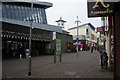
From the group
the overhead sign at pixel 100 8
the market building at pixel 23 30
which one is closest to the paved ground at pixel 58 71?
the overhead sign at pixel 100 8

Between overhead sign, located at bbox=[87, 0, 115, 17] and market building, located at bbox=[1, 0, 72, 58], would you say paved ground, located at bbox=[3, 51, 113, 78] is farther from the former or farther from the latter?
market building, located at bbox=[1, 0, 72, 58]

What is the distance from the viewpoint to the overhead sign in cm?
545

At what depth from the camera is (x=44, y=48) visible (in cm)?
2848

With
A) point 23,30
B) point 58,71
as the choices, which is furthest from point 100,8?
point 23,30

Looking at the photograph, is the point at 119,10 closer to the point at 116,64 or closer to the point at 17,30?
the point at 116,64

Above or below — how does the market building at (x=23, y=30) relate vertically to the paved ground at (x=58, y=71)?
above

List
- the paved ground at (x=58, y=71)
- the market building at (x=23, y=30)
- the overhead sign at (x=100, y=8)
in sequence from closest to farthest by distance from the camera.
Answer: the overhead sign at (x=100, y=8), the paved ground at (x=58, y=71), the market building at (x=23, y=30)

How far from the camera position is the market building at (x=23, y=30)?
778 inches

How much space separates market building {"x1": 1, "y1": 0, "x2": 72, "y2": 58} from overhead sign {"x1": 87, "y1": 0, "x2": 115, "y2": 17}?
13733 millimetres

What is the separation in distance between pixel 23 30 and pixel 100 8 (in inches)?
660

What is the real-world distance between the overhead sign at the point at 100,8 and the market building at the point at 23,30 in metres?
13.7

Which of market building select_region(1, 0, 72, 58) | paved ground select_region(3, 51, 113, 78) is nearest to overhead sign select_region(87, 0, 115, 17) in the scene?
paved ground select_region(3, 51, 113, 78)

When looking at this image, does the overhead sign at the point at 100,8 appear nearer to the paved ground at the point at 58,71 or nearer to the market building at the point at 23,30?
the paved ground at the point at 58,71

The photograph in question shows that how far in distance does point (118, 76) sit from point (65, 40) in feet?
92.3
